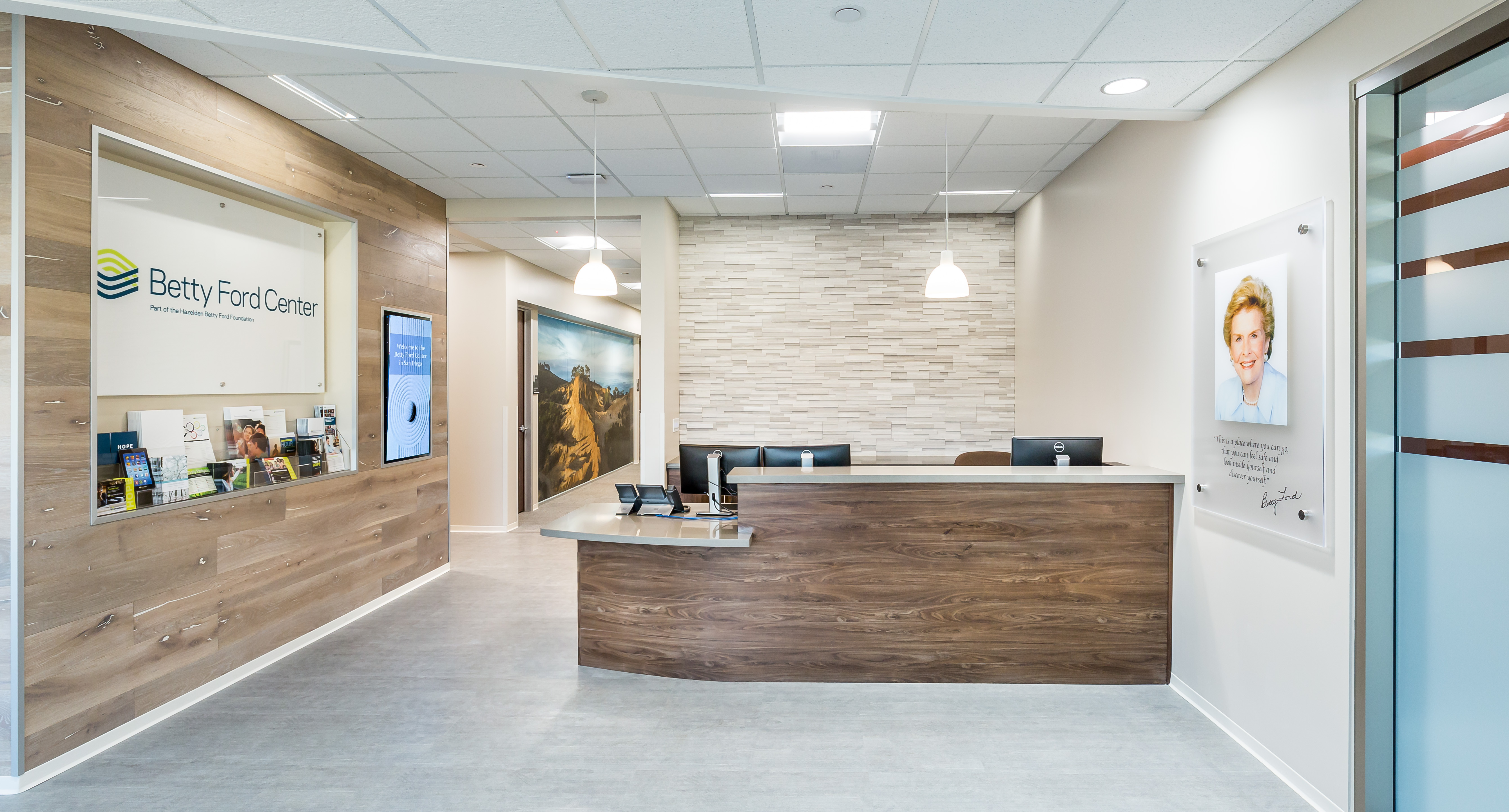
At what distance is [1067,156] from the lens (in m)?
4.75

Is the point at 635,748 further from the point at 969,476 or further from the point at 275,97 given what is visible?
the point at 275,97

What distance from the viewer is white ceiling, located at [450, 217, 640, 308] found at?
627cm

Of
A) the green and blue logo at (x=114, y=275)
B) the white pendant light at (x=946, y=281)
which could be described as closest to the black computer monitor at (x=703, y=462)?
the white pendant light at (x=946, y=281)

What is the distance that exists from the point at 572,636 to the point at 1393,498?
13.4 ft

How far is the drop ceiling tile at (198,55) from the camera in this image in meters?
3.15

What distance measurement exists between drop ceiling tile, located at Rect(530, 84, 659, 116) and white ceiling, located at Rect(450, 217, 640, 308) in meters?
1.93

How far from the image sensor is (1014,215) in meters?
6.31

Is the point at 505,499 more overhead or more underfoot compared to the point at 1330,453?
more underfoot

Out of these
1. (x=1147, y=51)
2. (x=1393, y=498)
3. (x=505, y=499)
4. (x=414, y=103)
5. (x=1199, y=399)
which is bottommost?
(x=505, y=499)

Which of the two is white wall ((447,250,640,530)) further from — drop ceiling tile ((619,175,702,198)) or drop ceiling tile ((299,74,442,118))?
drop ceiling tile ((299,74,442,118))

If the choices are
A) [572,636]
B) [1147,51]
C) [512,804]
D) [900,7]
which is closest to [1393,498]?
[1147,51]

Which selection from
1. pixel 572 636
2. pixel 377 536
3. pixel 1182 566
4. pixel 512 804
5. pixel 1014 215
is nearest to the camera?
pixel 512 804

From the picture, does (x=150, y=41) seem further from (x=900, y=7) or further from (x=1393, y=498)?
(x=1393, y=498)

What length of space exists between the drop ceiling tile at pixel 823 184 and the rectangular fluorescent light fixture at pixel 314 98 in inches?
113
